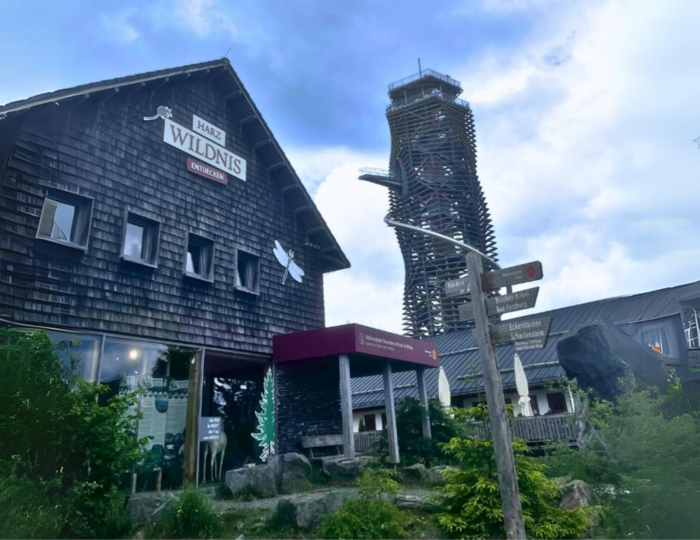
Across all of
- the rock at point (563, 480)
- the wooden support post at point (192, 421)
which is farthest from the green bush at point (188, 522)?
the rock at point (563, 480)

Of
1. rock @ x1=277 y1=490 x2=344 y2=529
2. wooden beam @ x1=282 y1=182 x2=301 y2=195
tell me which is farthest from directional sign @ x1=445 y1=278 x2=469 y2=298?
wooden beam @ x1=282 y1=182 x2=301 y2=195

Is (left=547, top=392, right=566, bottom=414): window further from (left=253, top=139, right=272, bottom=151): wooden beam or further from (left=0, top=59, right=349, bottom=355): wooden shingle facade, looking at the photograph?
(left=253, top=139, right=272, bottom=151): wooden beam

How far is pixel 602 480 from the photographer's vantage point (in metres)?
10.4

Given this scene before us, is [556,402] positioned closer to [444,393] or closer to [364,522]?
[444,393]

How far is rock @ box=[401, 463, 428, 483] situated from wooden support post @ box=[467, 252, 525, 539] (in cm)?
554

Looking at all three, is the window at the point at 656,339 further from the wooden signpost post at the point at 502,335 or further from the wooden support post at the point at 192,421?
the wooden signpost post at the point at 502,335

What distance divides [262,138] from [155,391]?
8234 mm

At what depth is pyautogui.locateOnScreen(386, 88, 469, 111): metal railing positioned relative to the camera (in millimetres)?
52281

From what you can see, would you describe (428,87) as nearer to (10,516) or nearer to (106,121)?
(106,121)

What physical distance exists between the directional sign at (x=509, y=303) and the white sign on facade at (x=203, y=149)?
31.0ft

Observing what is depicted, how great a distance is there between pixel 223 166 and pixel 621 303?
2420 centimetres

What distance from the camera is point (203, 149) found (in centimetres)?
1517

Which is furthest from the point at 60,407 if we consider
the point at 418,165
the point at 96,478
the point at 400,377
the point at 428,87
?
the point at 428,87

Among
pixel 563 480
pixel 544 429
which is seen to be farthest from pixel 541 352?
pixel 563 480
